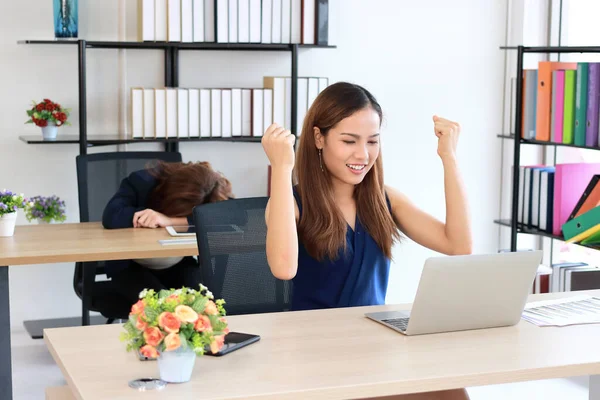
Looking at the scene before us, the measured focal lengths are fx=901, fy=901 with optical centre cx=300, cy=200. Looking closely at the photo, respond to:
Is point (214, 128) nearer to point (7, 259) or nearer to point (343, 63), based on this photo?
point (343, 63)

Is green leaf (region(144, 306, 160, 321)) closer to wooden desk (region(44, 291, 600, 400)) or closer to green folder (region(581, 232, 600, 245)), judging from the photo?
wooden desk (region(44, 291, 600, 400))

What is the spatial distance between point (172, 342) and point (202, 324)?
0.07 m

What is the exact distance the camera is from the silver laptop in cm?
196

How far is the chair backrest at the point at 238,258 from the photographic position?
259 cm

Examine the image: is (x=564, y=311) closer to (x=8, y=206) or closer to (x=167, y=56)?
(x=8, y=206)

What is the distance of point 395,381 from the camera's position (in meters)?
1.72

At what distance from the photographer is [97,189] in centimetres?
405

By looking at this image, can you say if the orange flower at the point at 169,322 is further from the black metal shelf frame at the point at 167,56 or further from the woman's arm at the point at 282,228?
the black metal shelf frame at the point at 167,56

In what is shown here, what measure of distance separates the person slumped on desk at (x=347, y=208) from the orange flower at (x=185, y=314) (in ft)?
2.53

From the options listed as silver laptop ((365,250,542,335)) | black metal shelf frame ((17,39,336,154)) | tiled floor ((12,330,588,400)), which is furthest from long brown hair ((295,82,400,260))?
black metal shelf frame ((17,39,336,154))

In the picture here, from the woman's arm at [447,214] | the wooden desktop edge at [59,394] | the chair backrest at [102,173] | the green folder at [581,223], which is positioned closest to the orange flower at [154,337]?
the wooden desktop edge at [59,394]

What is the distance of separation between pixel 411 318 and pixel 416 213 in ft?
2.23

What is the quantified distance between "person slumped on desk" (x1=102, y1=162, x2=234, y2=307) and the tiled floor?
21.2 inches

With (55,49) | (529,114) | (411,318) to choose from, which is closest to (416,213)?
(411,318)
